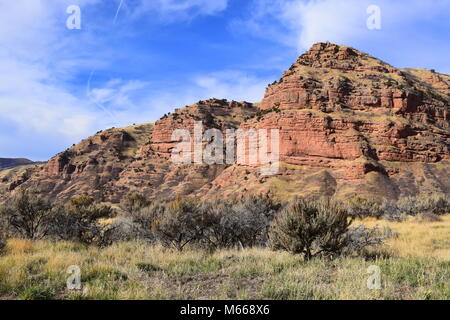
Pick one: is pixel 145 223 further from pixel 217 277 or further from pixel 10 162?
pixel 10 162

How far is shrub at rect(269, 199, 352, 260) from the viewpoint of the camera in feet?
28.6

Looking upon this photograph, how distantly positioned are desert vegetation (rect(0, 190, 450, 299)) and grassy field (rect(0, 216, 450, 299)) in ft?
0.07

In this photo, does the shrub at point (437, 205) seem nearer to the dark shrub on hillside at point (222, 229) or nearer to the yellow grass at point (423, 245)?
the yellow grass at point (423, 245)

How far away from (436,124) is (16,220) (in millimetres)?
75118

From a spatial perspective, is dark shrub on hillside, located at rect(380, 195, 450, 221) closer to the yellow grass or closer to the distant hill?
the yellow grass

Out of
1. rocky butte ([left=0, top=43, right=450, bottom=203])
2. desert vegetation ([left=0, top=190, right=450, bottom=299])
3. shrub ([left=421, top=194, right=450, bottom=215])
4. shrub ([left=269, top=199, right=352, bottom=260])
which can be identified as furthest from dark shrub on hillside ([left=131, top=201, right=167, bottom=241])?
rocky butte ([left=0, top=43, right=450, bottom=203])

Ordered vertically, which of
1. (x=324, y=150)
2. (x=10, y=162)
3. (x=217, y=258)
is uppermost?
(x=10, y=162)

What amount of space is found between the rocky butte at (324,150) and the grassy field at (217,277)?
148 ft

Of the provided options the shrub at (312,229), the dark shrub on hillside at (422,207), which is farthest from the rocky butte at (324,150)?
the shrub at (312,229)

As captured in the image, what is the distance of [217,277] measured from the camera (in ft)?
22.0

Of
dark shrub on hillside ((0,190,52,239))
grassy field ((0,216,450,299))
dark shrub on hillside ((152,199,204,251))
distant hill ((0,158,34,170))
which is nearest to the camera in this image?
grassy field ((0,216,450,299))

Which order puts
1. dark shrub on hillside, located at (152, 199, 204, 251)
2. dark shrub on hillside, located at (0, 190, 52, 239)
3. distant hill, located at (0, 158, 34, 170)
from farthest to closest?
distant hill, located at (0, 158, 34, 170) → dark shrub on hillside, located at (0, 190, 52, 239) → dark shrub on hillside, located at (152, 199, 204, 251)

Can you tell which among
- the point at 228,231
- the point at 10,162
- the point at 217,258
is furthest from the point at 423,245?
the point at 10,162

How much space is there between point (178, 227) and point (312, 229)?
486 centimetres
